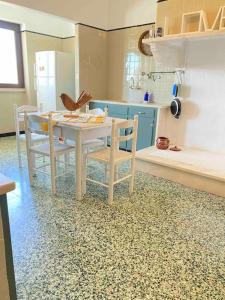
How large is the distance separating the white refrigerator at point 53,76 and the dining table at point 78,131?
2.20 metres

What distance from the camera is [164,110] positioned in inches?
142

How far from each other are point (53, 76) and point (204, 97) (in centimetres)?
278

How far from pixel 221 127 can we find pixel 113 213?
2186 millimetres

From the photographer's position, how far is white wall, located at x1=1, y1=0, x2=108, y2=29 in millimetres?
3336

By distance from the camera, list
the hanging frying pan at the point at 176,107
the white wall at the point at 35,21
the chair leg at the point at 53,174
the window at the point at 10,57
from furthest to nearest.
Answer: the window at the point at 10,57 → the white wall at the point at 35,21 → the hanging frying pan at the point at 176,107 → the chair leg at the point at 53,174

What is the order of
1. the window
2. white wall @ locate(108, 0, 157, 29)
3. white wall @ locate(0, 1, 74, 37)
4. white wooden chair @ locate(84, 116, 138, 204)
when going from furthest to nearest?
the window < white wall @ locate(0, 1, 74, 37) < white wall @ locate(108, 0, 157, 29) < white wooden chair @ locate(84, 116, 138, 204)

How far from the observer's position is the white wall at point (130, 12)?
3.78 m

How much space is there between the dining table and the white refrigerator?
2204 mm

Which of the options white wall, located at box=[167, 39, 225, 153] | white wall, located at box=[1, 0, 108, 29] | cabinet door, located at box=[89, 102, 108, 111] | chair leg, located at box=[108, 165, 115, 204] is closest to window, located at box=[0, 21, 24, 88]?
white wall, located at box=[1, 0, 108, 29]

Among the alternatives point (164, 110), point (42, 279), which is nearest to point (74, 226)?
point (42, 279)

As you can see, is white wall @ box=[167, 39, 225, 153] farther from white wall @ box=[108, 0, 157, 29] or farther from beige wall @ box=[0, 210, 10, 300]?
beige wall @ box=[0, 210, 10, 300]

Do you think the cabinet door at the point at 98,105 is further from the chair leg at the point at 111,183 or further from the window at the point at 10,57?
the chair leg at the point at 111,183

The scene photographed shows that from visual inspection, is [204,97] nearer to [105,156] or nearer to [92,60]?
[105,156]

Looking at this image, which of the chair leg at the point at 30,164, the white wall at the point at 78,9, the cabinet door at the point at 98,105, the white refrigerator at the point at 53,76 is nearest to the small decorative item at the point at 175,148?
the cabinet door at the point at 98,105
